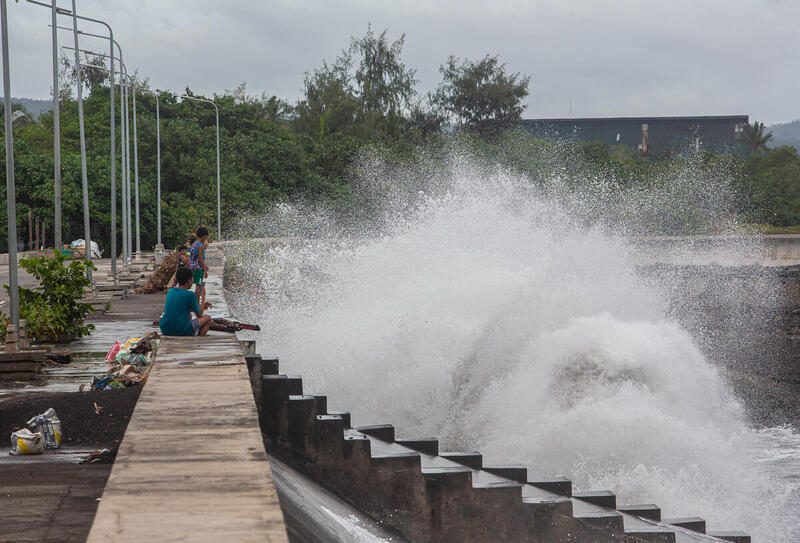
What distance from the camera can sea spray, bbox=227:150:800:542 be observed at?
523 inches

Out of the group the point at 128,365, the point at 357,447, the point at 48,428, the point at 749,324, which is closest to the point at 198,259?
the point at 128,365

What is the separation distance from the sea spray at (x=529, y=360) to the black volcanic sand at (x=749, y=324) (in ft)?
16.4

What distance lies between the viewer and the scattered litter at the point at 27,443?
7906 mm

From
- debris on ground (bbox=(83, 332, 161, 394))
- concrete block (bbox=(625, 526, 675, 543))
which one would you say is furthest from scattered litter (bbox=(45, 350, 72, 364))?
concrete block (bbox=(625, 526, 675, 543))

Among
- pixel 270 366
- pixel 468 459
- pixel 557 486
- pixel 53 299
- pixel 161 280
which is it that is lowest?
pixel 557 486

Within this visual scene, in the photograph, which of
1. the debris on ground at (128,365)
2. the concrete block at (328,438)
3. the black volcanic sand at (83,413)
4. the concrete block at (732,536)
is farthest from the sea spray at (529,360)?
the black volcanic sand at (83,413)

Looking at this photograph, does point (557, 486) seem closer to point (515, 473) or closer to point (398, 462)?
point (515, 473)

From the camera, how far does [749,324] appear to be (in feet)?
136

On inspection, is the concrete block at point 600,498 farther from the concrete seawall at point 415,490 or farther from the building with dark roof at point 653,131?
the building with dark roof at point 653,131

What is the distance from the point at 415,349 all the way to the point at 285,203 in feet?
125

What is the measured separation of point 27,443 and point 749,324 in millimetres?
38263

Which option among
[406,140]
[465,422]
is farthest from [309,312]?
[406,140]

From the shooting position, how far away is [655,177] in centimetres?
5247

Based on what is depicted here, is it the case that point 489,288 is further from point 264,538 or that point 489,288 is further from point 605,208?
point 605,208
